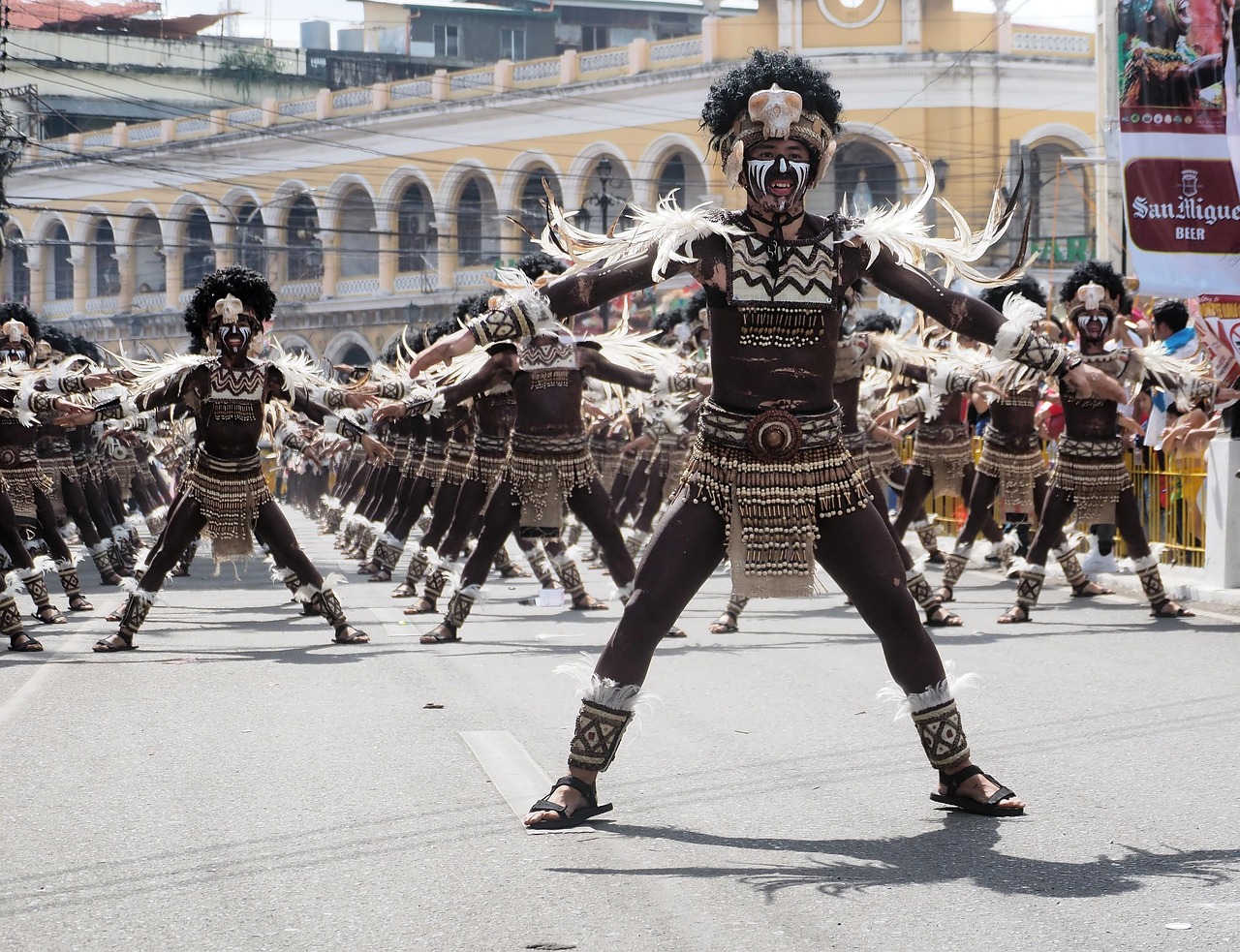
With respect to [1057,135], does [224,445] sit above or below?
below

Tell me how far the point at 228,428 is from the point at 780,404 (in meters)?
6.14

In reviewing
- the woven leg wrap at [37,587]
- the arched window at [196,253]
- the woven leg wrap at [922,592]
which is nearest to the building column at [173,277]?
the arched window at [196,253]

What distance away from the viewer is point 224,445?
1159cm

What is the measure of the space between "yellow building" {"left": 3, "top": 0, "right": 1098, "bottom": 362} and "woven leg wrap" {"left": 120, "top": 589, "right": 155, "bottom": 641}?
29.0 meters

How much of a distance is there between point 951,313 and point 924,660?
120cm

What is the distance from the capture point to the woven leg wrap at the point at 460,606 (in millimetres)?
11719

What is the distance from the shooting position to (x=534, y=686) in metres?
9.34

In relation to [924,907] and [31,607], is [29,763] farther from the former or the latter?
[31,607]

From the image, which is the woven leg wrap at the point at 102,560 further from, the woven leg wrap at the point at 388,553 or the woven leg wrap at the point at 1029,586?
the woven leg wrap at the point at 1029,586

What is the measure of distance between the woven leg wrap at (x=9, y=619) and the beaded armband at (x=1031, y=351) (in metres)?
7.41

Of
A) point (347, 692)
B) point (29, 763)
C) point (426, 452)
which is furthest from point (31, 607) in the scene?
point (29, 763)

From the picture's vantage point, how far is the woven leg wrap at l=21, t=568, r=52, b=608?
12961mm

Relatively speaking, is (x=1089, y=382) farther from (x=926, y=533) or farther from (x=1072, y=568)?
(x=926, y=533)

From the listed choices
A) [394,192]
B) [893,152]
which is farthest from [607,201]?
[394,192]
